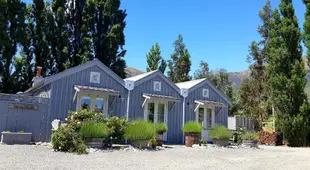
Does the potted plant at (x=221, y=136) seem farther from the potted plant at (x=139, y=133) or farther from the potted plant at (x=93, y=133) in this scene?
the potted plant at (x=93, y=133)

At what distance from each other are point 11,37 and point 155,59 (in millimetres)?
17195

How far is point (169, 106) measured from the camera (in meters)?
15.9

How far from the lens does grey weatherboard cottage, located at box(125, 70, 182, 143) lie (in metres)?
15.0

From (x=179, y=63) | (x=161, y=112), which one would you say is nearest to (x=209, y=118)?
(x=161, y=112)

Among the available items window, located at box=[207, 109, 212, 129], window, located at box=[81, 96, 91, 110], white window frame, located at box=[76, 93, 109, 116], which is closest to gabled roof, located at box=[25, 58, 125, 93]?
white window frame, located at box=[76, 93, 109, 116]

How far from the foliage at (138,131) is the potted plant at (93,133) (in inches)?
43.1

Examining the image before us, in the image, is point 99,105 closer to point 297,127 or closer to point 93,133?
point 93,133

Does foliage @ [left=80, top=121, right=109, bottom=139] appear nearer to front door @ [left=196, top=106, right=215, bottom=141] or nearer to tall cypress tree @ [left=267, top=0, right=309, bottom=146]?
front door @ [left=196, top=106, right=215, bottom=141]

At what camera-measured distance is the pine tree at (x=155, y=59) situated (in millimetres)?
33566

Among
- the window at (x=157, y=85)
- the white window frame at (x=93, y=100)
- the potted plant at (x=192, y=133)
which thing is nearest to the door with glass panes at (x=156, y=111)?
the window at (x=157, y=85)

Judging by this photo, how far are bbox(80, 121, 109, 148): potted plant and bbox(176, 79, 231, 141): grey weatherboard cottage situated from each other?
23.5ft

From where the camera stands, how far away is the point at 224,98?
717 inches

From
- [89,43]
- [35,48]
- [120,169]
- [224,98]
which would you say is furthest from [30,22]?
[120,169]

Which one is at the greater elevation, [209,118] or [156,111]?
[156,111]
